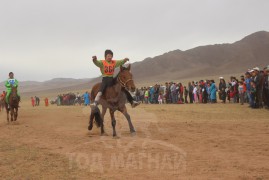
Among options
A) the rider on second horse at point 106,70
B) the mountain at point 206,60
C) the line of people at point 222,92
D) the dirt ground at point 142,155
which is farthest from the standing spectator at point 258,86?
the mountain at point 206,60

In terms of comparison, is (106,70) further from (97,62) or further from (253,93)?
(253,93)

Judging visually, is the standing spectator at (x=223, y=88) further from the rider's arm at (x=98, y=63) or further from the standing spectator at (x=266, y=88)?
the rider's arm at (x=98, y=63)

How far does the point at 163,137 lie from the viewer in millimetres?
11172

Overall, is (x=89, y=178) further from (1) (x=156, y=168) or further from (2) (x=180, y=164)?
(2) (x=180, y=164)

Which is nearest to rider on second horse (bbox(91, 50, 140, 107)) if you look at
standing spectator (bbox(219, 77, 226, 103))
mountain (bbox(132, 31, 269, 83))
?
standing spectator (bbox(219, 77, 226, 103))

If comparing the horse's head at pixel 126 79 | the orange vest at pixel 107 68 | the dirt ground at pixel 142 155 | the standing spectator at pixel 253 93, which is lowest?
the dirt ground at pixel 142 155

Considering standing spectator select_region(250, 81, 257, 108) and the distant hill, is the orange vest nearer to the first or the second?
standing spectator select_region(250, 81, 257, 108)

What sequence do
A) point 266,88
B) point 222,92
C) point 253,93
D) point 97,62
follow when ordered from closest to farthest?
point 97,62, point 266,88, point 253,93, point 222,92

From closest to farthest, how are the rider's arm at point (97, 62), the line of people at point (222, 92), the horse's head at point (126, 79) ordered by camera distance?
the horse's head at point (126, 79) < the rider's arm at point (97, 62) < the line of people at point (222, 92)

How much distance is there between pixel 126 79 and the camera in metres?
11.6

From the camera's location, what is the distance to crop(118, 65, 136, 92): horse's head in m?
11.4

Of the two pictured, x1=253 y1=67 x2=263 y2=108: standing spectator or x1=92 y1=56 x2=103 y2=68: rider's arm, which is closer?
x1=92 y1=56 x2=103 y2=68: rider's arm

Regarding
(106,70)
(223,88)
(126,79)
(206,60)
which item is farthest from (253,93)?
(206,60)

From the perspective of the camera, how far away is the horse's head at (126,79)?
11422 mm
